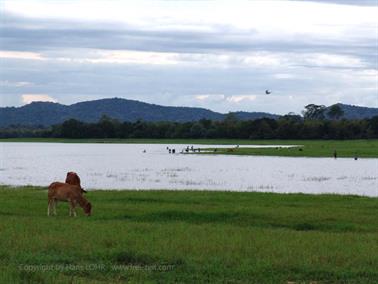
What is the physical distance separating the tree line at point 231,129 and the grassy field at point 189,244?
117517 mm

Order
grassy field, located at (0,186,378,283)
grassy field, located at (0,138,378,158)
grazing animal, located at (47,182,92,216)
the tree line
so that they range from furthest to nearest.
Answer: the tree line
grassy field, located at (0,138,378,158)
grazing animal, located at (47,182,92,216)
grassy field, located at (0,186,378,283)

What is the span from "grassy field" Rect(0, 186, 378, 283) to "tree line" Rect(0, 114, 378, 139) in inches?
4627

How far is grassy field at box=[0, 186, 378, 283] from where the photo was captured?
507 inches

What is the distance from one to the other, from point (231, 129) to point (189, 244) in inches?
5479

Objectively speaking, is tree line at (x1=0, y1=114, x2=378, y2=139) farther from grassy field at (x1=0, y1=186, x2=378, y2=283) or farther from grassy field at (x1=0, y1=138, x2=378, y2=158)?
grassy field at (x1=0, y1=186, x2=378, y2=283)

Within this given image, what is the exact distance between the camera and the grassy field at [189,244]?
507 inches

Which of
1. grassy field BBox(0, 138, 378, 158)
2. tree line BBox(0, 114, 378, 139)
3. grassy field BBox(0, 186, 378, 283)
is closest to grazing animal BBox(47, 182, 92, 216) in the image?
grassy field BBox(0, 186, 378, 283)

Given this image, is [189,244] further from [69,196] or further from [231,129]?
[231,129]

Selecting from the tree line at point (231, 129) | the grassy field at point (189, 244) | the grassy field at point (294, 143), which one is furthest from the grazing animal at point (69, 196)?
the tree line at point (231, 129)

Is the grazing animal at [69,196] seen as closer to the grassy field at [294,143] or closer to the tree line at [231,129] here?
the grassy field at [294,143]

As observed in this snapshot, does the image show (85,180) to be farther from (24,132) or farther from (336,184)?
(24,132)

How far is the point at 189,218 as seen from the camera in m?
21.8

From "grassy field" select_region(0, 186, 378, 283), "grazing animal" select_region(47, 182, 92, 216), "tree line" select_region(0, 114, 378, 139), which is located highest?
"tree line" select_region(0, 114, 378, 139)

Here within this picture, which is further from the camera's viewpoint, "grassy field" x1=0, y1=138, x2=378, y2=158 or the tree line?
the tree line
